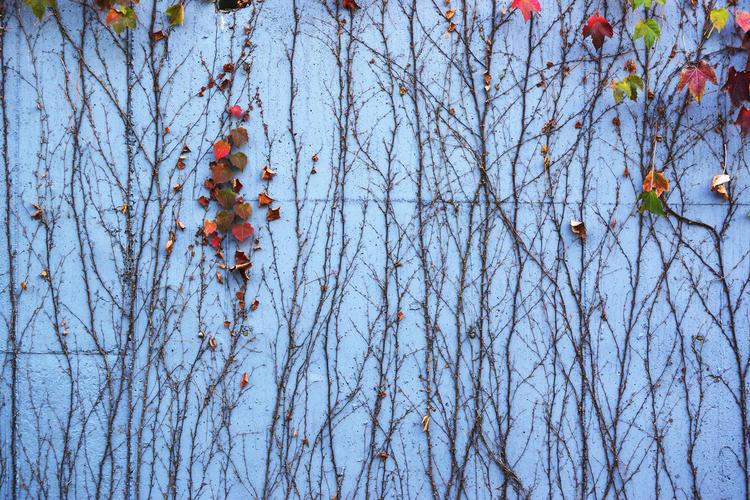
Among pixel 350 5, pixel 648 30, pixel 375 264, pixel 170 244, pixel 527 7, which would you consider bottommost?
pixel 375 264

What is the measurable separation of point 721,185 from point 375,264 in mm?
1705

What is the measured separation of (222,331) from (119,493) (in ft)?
2.96

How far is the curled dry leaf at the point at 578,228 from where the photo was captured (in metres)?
3.68

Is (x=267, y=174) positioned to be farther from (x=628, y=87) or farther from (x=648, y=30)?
(x=648, y=30)

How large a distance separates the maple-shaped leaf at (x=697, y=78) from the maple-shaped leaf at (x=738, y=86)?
97mm

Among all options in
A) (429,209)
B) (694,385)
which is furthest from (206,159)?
(694,385)

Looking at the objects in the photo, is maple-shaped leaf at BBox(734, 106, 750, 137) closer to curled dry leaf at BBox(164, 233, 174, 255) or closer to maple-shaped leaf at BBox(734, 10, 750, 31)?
maple-shaped leaf at BBox(734, 10, 750, 31)

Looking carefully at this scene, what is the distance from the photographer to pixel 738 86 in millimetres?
3645

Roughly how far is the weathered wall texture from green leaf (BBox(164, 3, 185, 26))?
5 centimetres

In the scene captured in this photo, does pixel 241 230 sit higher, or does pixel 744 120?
pixel 744 120

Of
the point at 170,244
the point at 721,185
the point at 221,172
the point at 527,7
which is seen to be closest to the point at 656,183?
the point at 721,185

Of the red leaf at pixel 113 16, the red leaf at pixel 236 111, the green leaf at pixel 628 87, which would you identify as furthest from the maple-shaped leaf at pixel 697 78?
the red leaf at pixel 113 16

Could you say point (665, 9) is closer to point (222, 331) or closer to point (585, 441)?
point (585, 441)

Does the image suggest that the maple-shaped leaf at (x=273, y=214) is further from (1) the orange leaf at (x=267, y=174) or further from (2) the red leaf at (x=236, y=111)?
(2) the red leaf at (x=236, y=111)
